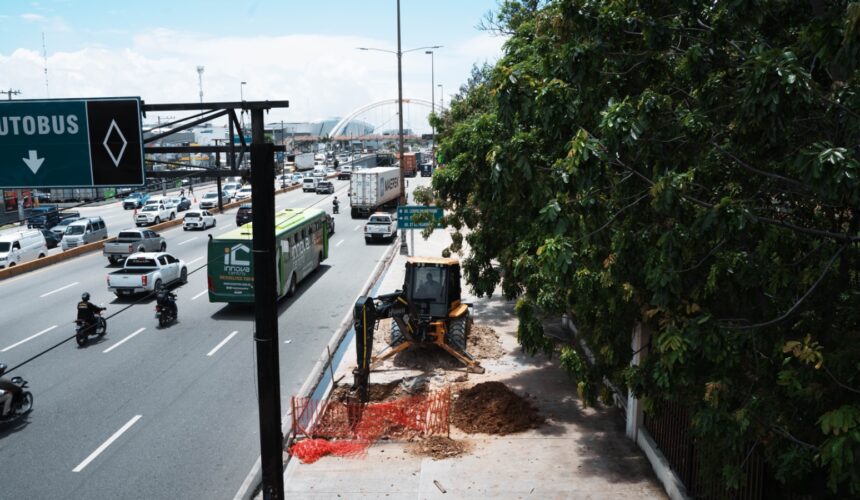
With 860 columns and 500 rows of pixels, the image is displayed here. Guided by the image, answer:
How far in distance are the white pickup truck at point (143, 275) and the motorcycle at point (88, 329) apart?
16.5 ft

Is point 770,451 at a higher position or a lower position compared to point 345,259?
higher

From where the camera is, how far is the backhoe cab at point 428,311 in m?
18.5

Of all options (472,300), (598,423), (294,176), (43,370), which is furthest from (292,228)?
(294,176)

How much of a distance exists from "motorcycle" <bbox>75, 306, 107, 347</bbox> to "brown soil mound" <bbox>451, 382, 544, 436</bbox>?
11362 mm

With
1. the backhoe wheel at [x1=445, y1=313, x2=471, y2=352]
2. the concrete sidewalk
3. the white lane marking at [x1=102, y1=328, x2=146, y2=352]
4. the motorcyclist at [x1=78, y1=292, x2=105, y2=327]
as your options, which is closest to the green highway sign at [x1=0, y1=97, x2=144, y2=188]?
the concrete sidewalk

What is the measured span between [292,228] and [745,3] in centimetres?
2250

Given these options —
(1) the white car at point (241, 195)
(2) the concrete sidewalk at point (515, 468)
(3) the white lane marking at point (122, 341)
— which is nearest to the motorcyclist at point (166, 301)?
(3) the white lane marking at point (122, 341)

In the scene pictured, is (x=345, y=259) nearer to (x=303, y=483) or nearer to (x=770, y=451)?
(x=303, y=483)

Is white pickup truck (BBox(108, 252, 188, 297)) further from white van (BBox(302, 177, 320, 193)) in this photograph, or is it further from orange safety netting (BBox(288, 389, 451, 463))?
white van (BBox(302, 177, 320, 193))

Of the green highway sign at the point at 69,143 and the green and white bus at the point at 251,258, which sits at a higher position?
the green highway sign at the point at 69,143

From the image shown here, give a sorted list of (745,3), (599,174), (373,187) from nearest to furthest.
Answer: (745,3)
(599,174)
(373,187)

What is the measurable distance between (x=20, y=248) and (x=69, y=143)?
2874 centimetres

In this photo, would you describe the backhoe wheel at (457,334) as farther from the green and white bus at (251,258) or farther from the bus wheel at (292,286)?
the bus wheel at (292,286)

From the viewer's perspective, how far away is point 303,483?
12422 millimetres
